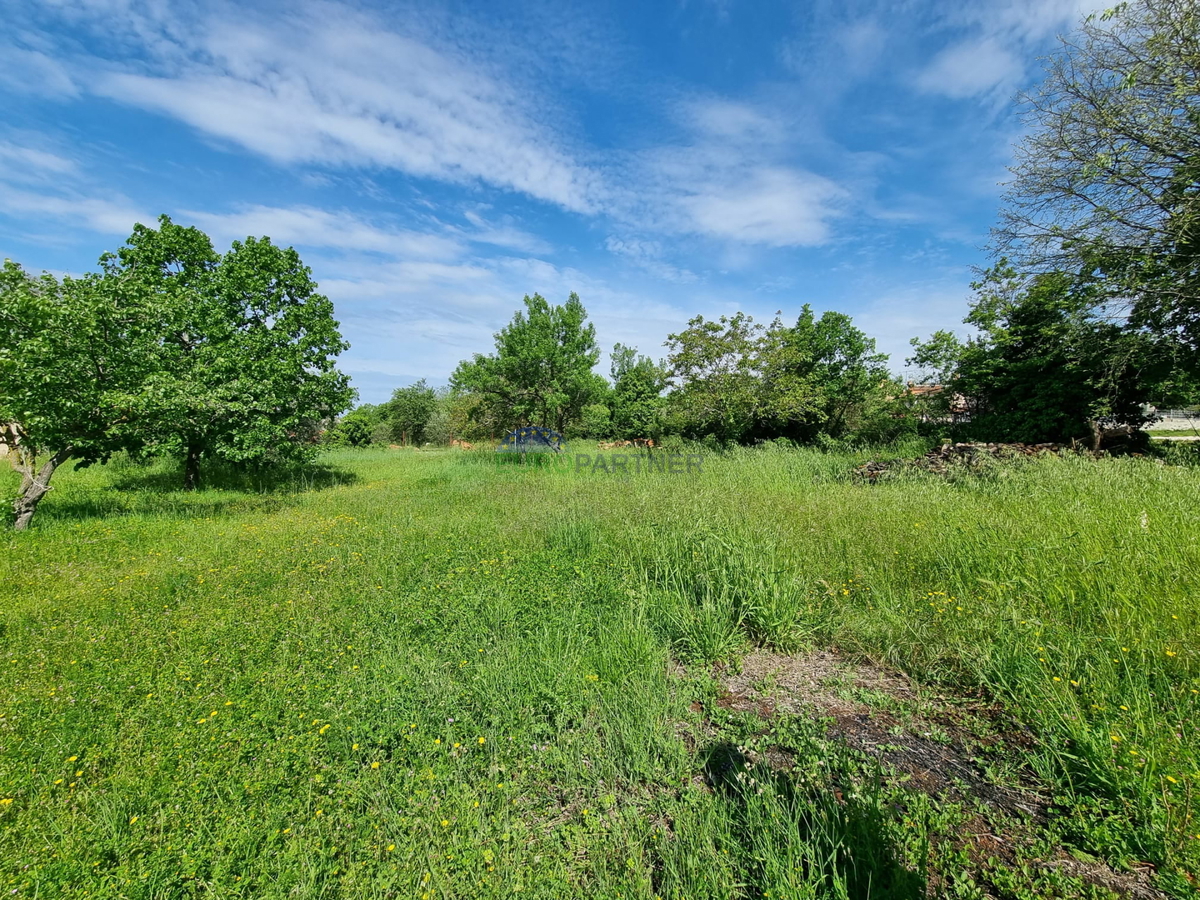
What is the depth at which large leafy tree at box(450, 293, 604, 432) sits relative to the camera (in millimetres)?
15281

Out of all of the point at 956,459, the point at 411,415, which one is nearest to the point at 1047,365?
the point at 956,459

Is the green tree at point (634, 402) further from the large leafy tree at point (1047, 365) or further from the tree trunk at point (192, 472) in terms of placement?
the tree trunk at point (192, 472)

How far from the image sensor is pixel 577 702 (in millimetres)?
2709

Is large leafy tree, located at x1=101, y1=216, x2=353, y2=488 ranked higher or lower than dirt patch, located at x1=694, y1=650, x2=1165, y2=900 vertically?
higher

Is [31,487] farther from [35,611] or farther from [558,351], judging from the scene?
[558,351]

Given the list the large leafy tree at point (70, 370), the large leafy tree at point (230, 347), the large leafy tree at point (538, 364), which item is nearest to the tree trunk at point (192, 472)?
the large leafy tree at point (230, 347)

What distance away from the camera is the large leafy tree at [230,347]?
26.0ft

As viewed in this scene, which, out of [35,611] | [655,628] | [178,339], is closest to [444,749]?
[655,628]

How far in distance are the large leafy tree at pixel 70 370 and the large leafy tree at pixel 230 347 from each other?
31 cm

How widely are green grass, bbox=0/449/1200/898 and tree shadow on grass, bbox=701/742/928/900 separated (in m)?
0.01

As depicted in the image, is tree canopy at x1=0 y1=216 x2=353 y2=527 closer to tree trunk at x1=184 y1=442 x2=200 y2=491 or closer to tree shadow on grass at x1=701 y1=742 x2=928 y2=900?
tree trunk at x1=184 y1=442 x2=200 y2=491

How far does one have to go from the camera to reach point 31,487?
21.6 ft

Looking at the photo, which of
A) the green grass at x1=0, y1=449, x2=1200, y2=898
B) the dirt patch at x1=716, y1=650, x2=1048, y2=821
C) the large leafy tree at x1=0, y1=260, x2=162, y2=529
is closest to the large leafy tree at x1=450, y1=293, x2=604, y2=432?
the large leafy tree at x1=0, y1=260, x2=162, y2=529

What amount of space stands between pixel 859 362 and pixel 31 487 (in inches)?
784
